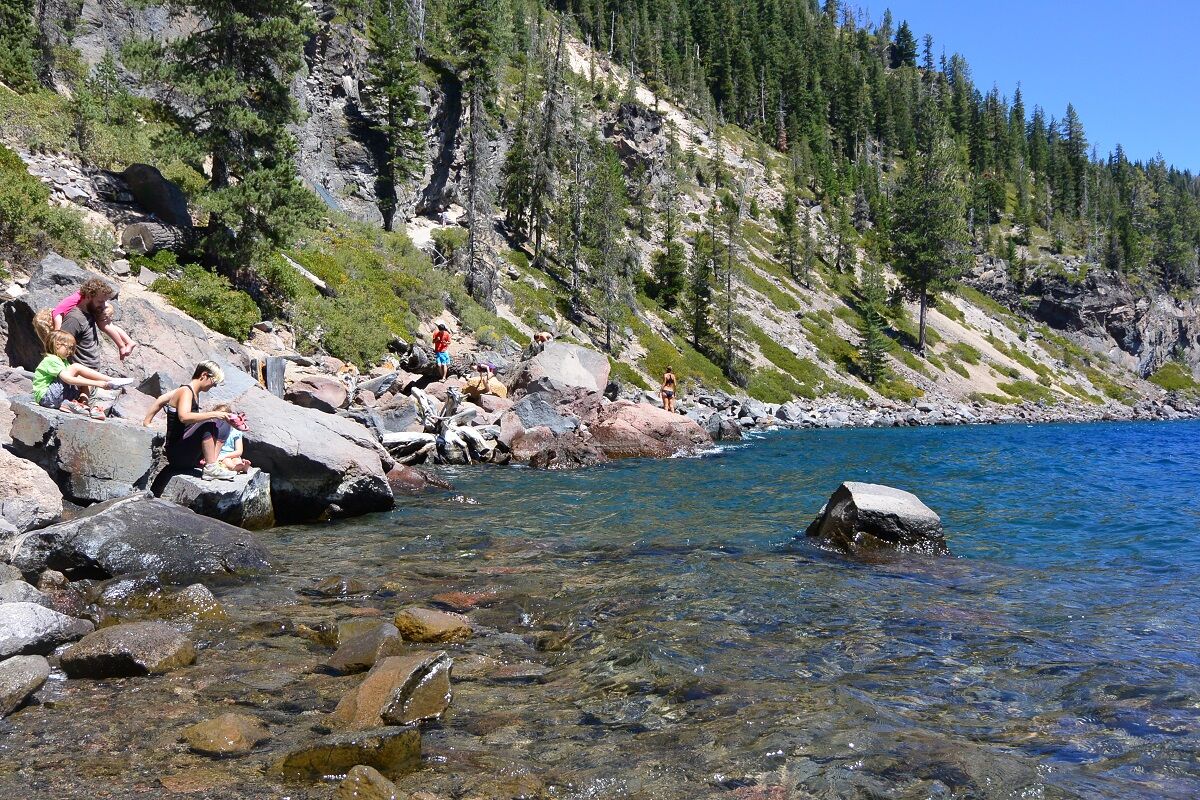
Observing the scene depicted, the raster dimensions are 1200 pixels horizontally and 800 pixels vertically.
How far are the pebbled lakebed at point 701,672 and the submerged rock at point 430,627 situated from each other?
0.17 meters

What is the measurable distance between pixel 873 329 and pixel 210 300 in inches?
2391

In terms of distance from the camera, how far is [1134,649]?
21.7 feet

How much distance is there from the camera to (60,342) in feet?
33.2

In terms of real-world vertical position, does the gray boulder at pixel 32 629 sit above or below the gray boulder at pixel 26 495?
below

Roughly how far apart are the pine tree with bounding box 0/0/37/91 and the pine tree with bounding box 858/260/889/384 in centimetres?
6336

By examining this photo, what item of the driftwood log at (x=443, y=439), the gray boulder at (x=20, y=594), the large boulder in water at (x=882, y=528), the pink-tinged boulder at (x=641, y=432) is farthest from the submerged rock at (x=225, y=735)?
the pink-tinged boulder at (x=641, y=432)

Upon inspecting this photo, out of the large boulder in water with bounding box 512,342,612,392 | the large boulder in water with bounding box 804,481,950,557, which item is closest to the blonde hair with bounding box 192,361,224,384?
the large boulder in water with bounding box 804,481,950,557

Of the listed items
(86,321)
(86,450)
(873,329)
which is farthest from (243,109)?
(873,329)

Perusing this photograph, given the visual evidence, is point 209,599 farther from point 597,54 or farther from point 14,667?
point 597,54

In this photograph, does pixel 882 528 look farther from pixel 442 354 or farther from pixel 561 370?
pixel 442 354

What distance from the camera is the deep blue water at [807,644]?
14.6 ft

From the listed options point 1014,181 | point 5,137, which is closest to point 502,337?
point 5,137

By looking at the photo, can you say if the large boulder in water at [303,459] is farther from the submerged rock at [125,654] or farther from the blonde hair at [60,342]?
the submerged rock at [125,654]

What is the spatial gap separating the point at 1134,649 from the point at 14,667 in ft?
29.7
